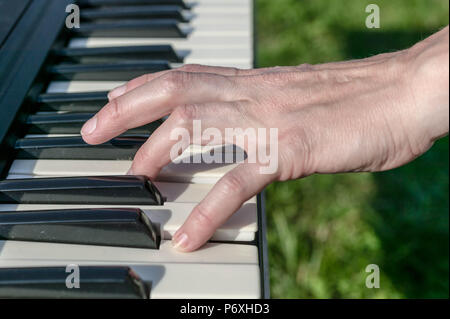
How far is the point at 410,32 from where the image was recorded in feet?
13.6

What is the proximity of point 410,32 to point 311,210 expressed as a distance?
75.1 inches

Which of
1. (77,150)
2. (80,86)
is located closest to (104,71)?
(80,86)

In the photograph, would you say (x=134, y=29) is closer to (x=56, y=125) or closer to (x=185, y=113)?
(x=56, y=125)

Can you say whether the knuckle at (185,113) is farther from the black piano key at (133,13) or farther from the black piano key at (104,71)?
the black piano key at (133,13)

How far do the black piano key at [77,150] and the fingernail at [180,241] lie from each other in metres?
0.32

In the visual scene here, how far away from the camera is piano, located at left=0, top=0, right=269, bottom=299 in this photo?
3.69ft

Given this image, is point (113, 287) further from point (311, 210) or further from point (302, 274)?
point (311, 210)

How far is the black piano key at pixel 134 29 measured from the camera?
2.00 meters

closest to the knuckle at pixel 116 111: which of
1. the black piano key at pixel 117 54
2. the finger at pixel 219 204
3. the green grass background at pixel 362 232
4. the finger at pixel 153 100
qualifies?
the finger at pixel 153 100

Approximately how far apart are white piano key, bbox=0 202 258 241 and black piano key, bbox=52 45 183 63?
67 centimetres

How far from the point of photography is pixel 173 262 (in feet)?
3.84

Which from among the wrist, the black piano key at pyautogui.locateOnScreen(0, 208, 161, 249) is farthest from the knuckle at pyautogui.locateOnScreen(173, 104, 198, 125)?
the wrist

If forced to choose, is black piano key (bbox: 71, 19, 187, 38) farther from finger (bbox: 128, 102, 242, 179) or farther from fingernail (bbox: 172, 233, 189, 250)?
fingernail (bbox: 172, 233, 189, 250)
